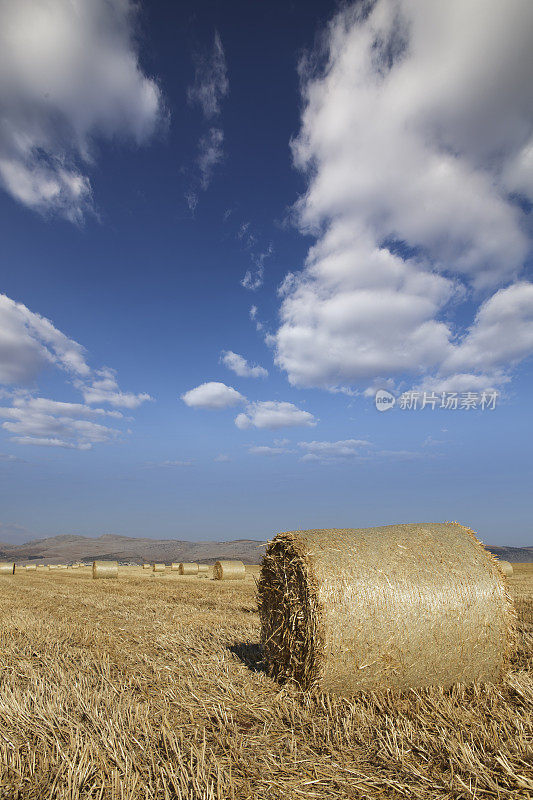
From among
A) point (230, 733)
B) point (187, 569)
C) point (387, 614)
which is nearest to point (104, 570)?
point (187, 569)

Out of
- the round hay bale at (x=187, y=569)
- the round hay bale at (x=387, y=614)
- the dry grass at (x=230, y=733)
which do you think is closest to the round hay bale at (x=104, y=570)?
the round hay bale at (x=187, y=569)

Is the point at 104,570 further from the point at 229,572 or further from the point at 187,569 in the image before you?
the point at 229,572

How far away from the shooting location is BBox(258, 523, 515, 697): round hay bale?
4727 millimetres

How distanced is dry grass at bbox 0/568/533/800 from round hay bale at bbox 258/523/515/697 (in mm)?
219

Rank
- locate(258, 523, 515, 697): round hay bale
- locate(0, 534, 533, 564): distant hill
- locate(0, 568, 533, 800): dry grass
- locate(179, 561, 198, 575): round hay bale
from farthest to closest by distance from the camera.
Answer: locate(0, 534, 533, 564): distant hill < locate(179, 561, 198, 575): round hay bale < locate(258, 523, 515, 697): round hay bale < locate(0, 568, 533, 800): dry grass

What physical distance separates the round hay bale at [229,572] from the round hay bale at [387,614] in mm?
18807

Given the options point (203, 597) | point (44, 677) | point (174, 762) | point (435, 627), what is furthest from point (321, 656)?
point (203, 597)

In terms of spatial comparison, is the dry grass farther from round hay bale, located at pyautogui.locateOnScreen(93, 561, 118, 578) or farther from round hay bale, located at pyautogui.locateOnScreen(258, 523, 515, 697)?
round hay bale, located at pyautogui.locateOnScreen(93, 561, 118, 578)

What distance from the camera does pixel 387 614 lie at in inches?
191

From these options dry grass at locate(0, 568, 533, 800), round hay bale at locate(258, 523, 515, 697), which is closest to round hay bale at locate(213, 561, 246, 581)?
dry grass at locate(0, 568, 533, 800)

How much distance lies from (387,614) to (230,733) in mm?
2000

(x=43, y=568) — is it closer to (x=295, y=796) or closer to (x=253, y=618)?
(x=253, y=618)

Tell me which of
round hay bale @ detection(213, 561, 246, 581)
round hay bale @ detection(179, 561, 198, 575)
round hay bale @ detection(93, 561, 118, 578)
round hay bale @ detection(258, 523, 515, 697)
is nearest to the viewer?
round hay bale @ detection(258, 523, 515, 697)

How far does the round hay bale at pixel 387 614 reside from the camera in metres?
4.73
